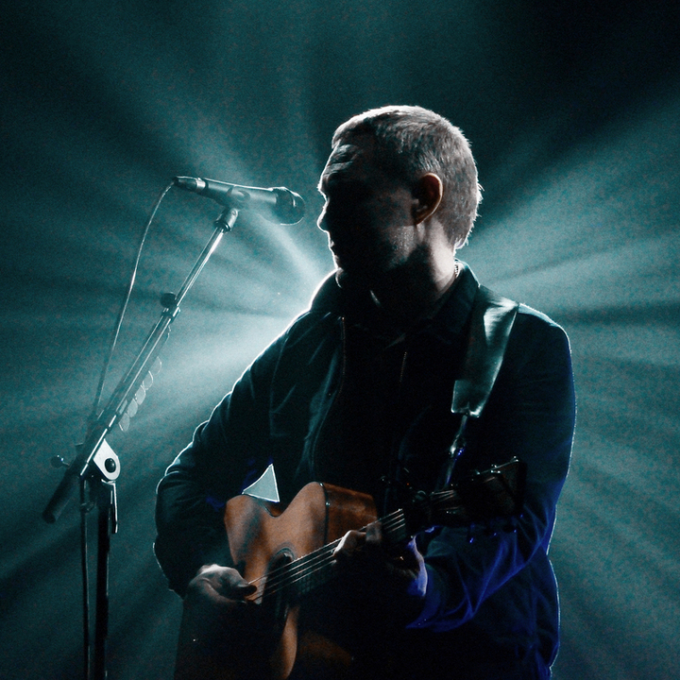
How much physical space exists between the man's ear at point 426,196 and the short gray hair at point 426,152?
0.08ft

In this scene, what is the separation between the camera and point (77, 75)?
3.04 metres

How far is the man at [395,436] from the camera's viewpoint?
1.17 metres

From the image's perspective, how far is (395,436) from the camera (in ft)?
4.71

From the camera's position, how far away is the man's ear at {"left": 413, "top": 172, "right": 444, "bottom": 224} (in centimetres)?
159

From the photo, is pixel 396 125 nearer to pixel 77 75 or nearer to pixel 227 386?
pixel 227 386

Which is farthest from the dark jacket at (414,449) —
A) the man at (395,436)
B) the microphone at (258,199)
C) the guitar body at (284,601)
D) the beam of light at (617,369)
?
the beam of light at (617,369)

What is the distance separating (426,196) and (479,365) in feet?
1.79

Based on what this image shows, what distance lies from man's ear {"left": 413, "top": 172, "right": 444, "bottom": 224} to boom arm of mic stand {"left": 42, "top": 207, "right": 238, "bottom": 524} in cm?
87

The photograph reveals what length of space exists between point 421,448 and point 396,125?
940 mm

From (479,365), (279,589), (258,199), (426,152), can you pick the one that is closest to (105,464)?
(279,589)

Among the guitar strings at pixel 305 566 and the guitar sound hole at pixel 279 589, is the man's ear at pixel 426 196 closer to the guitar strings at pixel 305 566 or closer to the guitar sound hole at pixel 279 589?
the guitar strings at pixel 305 566

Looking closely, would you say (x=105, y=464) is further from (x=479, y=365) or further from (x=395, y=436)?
(x=479, y=365)

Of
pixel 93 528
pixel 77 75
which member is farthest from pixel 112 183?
pixel 93 528

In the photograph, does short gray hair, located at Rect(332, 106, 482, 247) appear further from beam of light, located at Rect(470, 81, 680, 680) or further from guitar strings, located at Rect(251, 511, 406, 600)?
beam of light, located at Rect(470, 81, 680, 680)
